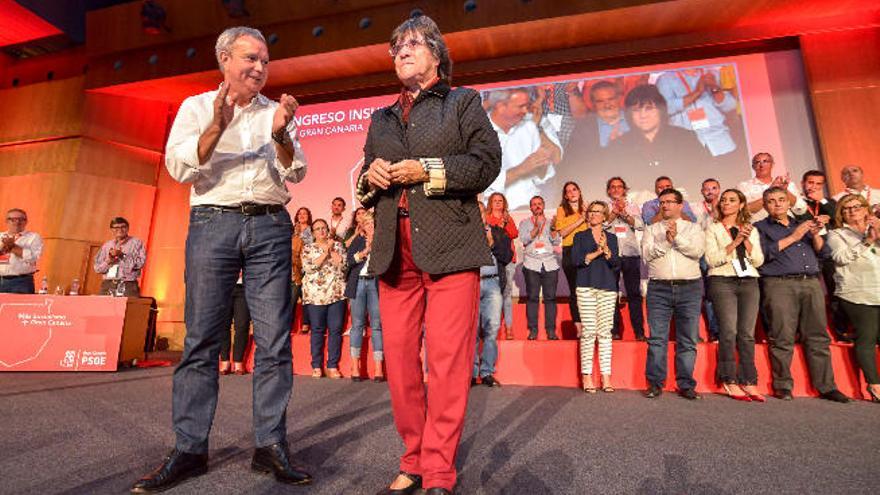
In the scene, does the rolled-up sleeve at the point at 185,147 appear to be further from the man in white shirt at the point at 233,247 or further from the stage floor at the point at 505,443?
the stage floor at the point at 505,443

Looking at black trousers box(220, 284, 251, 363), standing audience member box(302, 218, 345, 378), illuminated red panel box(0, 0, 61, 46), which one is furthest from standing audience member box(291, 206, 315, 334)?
illuminated red panel box(0, 0, 61, 46)

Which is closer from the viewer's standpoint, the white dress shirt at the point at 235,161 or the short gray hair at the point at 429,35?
the short gray hair at the point at 429,35

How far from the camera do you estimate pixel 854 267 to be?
3.70 metres

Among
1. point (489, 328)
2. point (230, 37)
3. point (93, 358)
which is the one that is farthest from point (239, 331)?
point (230, 37)

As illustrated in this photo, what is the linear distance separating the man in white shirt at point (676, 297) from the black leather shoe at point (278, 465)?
113 inches

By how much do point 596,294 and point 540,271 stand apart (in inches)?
41.4

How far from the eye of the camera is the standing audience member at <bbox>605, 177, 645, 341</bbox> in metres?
4.50

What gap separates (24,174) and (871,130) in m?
13.1

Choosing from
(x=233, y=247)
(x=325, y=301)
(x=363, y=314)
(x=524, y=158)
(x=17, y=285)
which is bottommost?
(x=363, y=314)

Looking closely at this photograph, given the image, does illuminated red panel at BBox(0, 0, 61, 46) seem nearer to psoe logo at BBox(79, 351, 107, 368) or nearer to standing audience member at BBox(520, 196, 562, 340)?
psoe logo at BBox(79, 351, 107, 368)

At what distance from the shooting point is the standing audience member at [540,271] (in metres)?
4.69

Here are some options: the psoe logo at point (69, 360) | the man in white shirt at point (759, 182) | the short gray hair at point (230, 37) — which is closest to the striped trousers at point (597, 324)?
the man in white shirt at point (759, 182)

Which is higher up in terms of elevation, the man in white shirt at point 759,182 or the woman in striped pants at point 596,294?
the man in white shirt at point 759,182

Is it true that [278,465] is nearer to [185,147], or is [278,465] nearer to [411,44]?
[185,147]
